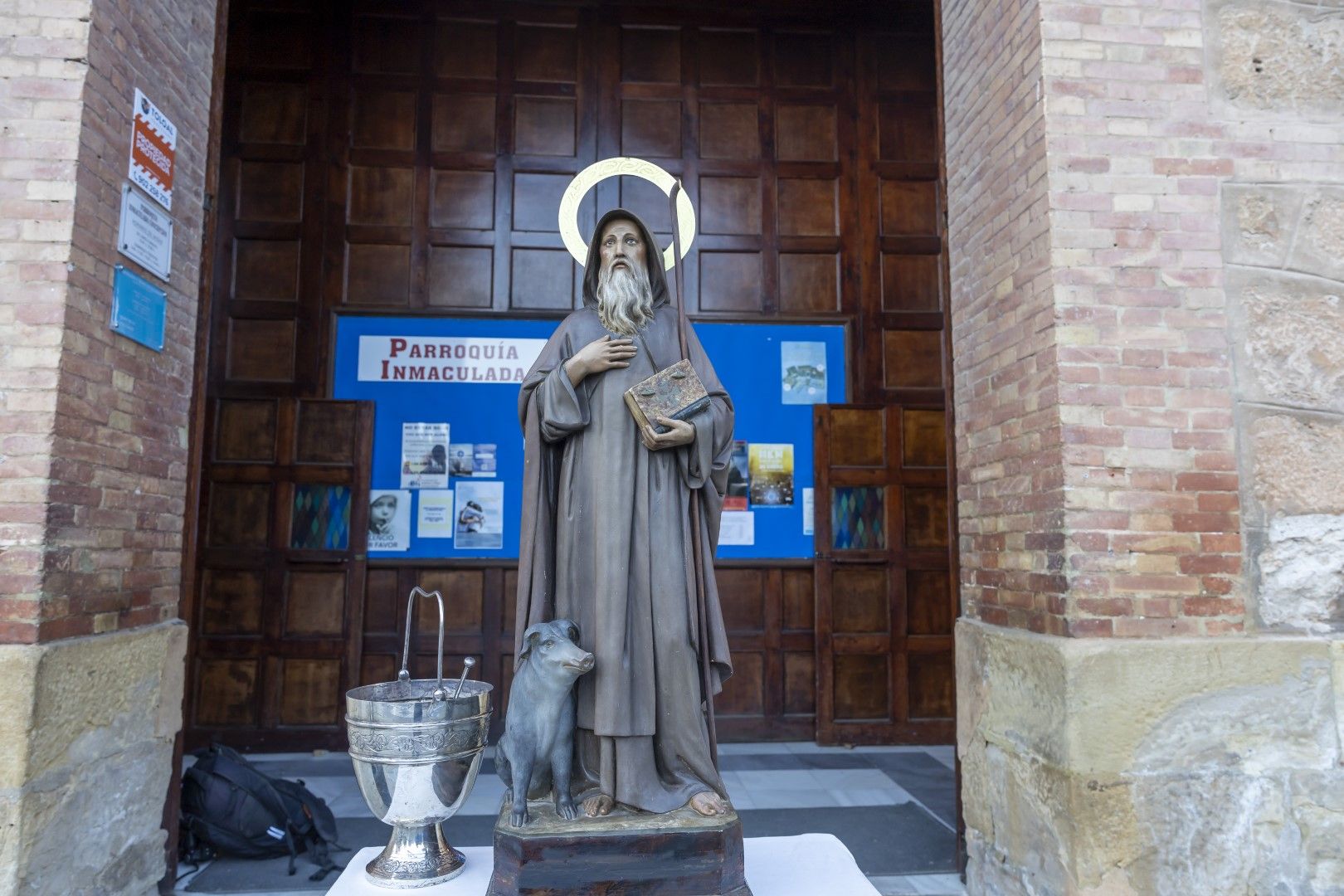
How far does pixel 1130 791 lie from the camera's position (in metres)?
2.90

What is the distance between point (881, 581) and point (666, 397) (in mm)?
3873

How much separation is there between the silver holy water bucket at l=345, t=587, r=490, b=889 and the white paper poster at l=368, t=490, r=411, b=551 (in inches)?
118

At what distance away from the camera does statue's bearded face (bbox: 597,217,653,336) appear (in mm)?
2816

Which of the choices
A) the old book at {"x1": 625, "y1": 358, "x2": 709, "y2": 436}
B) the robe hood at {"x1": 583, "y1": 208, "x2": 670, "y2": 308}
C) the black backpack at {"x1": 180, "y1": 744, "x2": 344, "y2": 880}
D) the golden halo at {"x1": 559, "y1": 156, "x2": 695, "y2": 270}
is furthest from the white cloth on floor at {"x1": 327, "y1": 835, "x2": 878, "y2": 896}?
the golden halo at {"x1": 559, "y1": 156, "x2": 695, "y2": 270}

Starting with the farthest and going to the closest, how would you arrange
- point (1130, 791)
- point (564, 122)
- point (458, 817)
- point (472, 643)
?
1. point (564, 122)
2. point (472, 643)
3. point (458, 817)
4. point (1130, 791)

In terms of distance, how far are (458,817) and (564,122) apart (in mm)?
4654

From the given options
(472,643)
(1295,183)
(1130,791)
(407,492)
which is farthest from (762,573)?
(1295,183)

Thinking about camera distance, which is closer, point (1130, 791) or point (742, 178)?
point (1130, 791)

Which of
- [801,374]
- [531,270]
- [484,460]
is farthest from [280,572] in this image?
[801,374]

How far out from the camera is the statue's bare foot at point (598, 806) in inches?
98.8

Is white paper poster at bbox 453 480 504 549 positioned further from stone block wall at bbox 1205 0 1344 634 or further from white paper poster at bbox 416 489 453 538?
stone block wall at bbox 1205 0 1344 634

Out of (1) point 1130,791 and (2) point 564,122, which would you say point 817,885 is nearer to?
(1) point 1130,791

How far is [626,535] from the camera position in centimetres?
263

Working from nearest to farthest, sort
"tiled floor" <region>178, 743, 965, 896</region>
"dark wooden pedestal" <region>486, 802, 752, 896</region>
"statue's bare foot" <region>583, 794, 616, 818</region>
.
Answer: "dark wooden pedestal" <region>486, 802, 752, 896</region> < "statue's bare foot" <region>583, 794, 616, 818</region> < "tiled floor" <region>178, 743, 965, 896</region>
